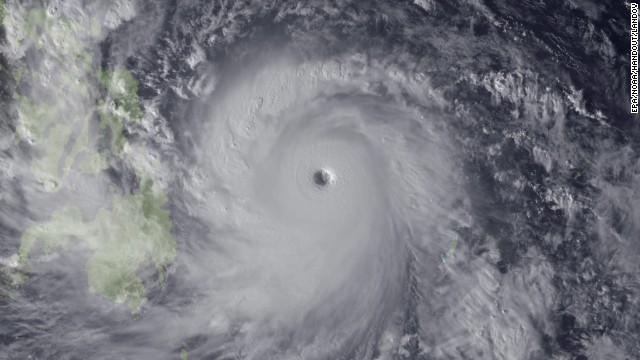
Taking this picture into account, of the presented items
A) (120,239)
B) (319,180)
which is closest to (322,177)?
(319,180)

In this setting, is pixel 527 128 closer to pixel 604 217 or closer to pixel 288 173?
pixel 604 217

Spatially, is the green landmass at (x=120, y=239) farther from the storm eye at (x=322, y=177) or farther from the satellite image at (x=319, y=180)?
the storm eye at (x=322, y=177)

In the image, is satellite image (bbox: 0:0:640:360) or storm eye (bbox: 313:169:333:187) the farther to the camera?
storm eye (bbox: 313:169:333:187)

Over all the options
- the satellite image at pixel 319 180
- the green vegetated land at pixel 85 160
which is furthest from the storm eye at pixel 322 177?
the green vegetated land at pixel 85 160

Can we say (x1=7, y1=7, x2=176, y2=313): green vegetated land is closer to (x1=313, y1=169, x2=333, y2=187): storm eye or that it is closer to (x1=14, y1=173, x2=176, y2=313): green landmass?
(x1=14, y1=173, x2=176, y2=313): green landmass

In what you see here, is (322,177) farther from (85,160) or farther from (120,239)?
(85,160)

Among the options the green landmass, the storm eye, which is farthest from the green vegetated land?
the storm eye

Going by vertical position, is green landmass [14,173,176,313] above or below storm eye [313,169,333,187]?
below
